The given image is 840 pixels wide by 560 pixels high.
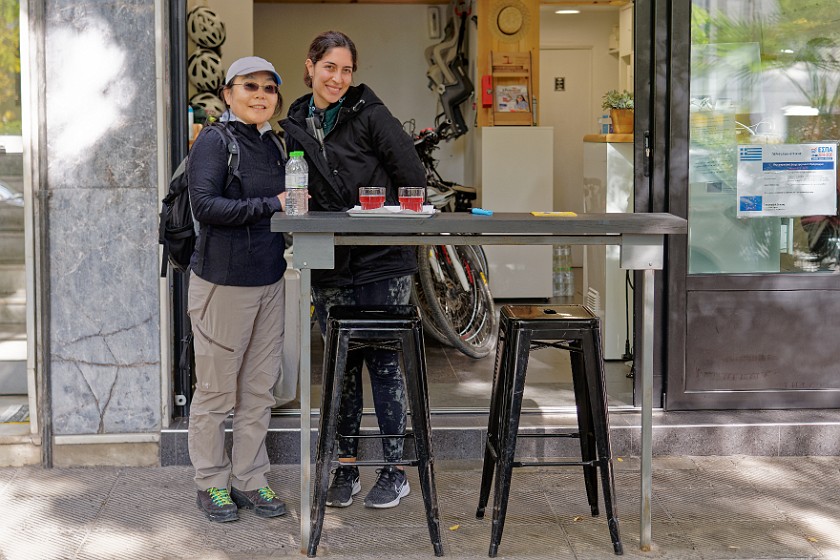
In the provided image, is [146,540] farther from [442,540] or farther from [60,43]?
[60,43]

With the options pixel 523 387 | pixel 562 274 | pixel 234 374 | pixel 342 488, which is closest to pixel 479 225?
pixel 523 387

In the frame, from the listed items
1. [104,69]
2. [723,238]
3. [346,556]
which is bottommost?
[346,556]

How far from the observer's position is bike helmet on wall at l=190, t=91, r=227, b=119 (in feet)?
19.1

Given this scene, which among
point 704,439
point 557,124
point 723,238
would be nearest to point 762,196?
point 723,238

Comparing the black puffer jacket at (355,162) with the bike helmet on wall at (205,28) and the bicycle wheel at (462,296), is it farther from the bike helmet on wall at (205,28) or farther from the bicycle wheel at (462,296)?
the bike helmet on wall at (205,28)

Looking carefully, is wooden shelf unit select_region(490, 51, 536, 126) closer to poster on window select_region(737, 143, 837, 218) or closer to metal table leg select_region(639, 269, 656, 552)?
poster on window select_region(737, 143, 837, 218)

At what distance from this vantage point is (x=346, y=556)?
144 inches

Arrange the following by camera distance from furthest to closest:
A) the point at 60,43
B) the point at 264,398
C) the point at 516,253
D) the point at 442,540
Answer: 1. the point at 516,253
2. the point at 60,43
3. the point at 264,398
4. the point at 442,540

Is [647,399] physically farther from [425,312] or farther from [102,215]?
[425,312]

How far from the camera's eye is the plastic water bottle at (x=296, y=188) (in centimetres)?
350

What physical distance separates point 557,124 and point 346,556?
843 cm

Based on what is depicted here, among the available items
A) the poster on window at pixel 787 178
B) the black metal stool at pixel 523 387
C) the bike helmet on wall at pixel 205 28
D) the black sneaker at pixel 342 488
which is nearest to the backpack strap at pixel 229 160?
the black sneaker at pixel 342 488

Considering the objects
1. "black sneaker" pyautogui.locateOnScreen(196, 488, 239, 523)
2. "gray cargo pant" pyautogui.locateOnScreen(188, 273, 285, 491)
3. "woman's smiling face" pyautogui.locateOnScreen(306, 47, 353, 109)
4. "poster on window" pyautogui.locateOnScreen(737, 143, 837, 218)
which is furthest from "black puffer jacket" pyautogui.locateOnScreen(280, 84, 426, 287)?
"poster on window" pyautogui.locateOnScreen(737, 143, 837, 218)

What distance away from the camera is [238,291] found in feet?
12.7
